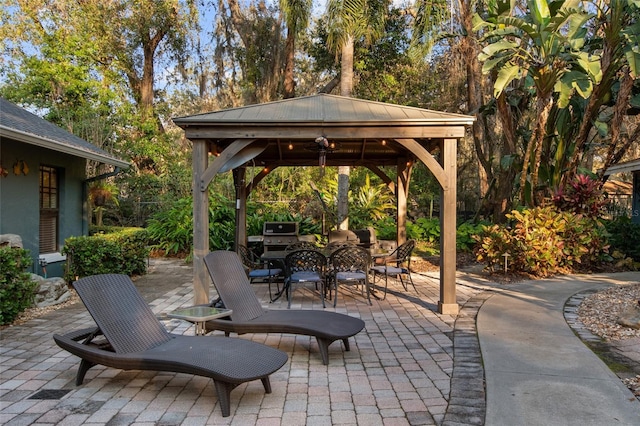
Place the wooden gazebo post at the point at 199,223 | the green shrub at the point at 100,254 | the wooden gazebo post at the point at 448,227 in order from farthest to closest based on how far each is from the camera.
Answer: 1. the green shrub at the point at 100,254
2. the wooden gazebo post at the point at 199,223
3. the wooden gazebo post at the point at 448,227

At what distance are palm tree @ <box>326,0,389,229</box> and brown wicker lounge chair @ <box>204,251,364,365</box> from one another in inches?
269

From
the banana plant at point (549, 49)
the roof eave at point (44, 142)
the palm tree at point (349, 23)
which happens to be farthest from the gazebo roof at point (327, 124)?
the palm tree at point (349, 23)

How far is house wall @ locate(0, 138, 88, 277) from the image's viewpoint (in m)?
7.17

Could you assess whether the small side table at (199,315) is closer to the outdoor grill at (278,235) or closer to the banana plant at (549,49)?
the outdoor grill at (278,235)

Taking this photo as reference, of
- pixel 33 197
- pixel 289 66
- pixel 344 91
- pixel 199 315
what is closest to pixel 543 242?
pixel 344 91

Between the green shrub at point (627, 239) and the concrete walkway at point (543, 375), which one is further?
the green shrub at point (627, 239)

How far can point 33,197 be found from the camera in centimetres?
790

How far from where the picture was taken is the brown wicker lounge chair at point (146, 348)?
314cm

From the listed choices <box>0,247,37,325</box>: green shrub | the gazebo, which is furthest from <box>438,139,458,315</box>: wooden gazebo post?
<box>0,247,37,325</box>: green shrub

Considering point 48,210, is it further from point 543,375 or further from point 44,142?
point 543,375

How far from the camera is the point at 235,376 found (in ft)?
9.96

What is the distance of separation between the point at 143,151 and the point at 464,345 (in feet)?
50.7

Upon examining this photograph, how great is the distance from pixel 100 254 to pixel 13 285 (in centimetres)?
243

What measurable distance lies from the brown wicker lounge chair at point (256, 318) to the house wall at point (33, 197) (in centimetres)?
453
